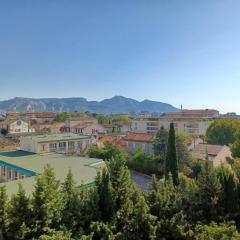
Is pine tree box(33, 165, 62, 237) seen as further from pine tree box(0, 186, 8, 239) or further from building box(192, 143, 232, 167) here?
building box(192, 143, 232, 167)

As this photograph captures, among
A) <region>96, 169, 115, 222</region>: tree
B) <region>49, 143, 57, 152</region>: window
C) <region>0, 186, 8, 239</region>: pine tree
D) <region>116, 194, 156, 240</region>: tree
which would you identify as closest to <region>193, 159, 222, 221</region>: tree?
<region>116, 194, 156, 240</region>: tree

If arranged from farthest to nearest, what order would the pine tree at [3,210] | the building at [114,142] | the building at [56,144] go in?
the building at [114,142] < the building at [56,144] < the pine tree at [3,210]

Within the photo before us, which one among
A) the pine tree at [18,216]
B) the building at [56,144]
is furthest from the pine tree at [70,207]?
the building at [56,144]

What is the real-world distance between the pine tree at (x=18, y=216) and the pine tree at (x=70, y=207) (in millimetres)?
1662

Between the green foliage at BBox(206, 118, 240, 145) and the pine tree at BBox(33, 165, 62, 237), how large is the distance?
41118 mm

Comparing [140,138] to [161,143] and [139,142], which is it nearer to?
[139,142]

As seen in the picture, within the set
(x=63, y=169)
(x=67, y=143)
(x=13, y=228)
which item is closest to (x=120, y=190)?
(x=13, y=228)

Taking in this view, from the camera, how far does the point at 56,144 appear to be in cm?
3594

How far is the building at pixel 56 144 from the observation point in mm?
33812

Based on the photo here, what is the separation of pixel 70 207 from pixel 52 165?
13286mm

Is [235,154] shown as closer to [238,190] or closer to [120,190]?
[238,190]

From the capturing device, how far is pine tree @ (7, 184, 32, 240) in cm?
1169

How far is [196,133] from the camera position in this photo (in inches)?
3056

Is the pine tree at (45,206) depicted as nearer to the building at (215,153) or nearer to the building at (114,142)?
the building at (215,153)
